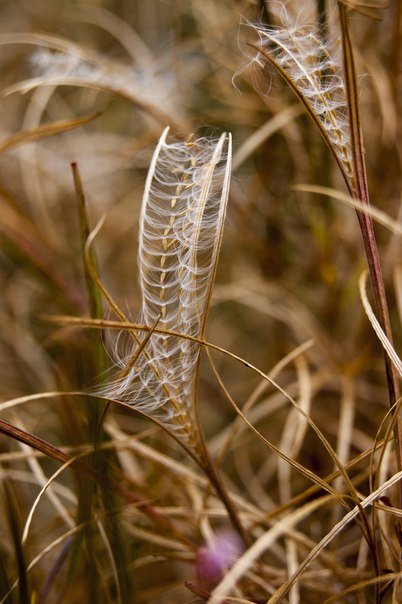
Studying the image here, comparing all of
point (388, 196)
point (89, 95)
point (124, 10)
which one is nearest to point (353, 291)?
point (388, 196)

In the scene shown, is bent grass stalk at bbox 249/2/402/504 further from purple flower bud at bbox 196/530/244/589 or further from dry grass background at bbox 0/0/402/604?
purple flower bud at bbox 196/530/244/589

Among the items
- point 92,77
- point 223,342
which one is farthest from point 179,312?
point 223,342

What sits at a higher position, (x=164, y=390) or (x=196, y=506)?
(x=164, y=390)

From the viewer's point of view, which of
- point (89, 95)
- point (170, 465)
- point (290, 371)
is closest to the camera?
point (170, 465)

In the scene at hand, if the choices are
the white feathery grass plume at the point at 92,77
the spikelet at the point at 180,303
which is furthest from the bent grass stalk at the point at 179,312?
the white feathery grass plume at the point at 92,77

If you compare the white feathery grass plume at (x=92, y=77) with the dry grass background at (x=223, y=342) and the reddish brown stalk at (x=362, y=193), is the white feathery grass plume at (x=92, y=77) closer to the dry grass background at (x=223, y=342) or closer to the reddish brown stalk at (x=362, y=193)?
the dry grass background at (x=223, y=342)

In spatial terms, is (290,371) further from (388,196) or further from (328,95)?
(328,95)
